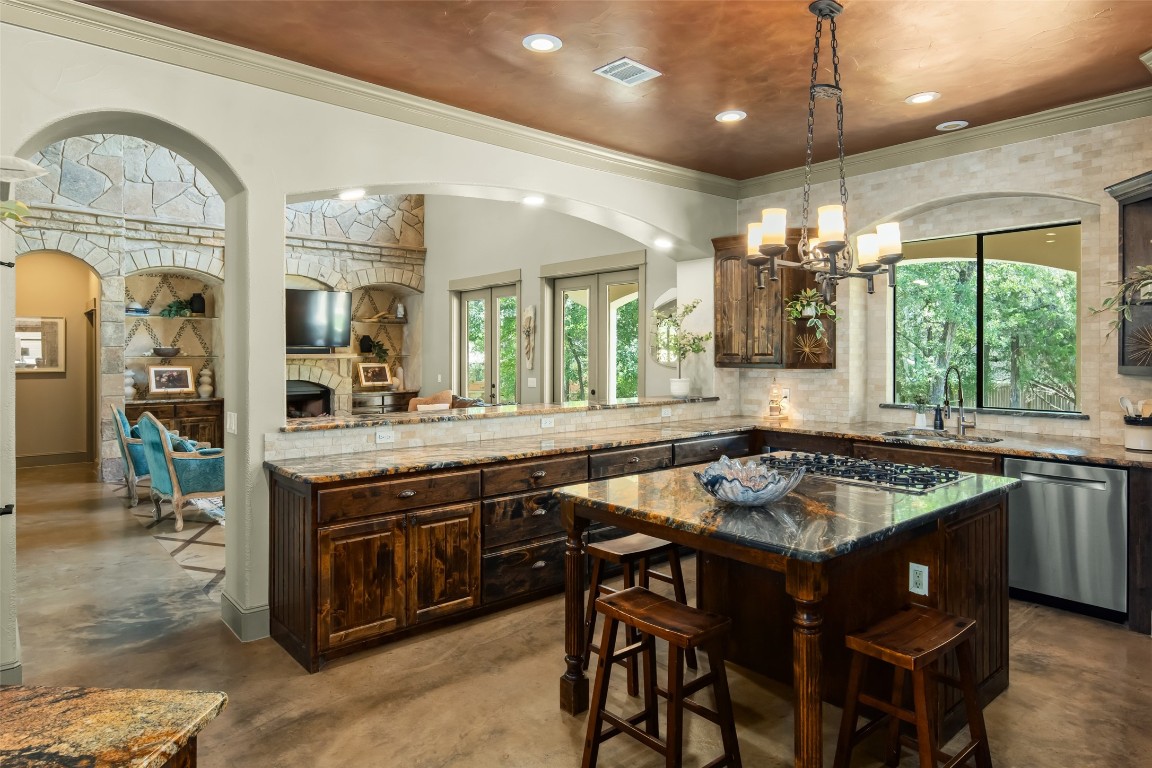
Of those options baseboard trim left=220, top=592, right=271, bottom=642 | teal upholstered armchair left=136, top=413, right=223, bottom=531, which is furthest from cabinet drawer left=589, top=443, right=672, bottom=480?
teal upholstered armchair left=136, top=413, right=223, bottom=531

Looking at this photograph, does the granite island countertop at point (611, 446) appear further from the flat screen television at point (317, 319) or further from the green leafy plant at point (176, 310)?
the green leafy plant at point (176, 310)

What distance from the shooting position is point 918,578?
248 cm

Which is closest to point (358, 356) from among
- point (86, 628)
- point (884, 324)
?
point (86, 628)

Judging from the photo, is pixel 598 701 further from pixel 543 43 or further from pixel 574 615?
pixel 543 43

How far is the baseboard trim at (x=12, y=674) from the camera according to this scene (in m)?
2.90

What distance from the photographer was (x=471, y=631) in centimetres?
361

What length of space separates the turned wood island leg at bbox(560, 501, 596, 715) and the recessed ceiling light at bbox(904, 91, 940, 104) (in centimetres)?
310

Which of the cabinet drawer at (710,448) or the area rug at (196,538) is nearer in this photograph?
the area rug at (196,538)

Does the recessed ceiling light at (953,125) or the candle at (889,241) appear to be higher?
the recessed ceiling light at (953,125)

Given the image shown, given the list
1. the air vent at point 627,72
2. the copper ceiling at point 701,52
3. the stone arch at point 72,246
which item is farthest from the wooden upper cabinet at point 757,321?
the stone arch at point 72,246

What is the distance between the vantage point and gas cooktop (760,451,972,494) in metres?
2.76

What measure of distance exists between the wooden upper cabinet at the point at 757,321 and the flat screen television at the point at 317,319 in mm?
5288

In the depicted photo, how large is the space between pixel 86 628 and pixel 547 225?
5.46 m

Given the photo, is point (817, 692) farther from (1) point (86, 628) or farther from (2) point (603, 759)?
(1) point (86, 628)
